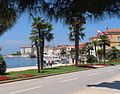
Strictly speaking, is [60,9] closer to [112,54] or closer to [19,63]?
[19,63]

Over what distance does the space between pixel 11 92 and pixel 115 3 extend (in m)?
10.6

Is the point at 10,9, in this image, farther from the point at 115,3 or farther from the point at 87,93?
the point at 87,93

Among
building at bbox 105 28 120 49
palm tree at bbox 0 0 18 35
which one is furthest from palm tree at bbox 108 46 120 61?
palm tree at bbox 0 0 18 35

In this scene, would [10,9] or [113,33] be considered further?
[113,33]

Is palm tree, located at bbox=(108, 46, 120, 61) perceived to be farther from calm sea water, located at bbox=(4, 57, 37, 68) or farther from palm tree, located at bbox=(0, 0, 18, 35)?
palm tree, located at bbox=(0, 0, 18, 35)

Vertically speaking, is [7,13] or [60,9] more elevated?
[60,9]

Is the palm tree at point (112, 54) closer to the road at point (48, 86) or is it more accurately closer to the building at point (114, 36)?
the building at point (114, 36)

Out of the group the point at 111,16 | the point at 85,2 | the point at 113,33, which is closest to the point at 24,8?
the point at 85,2

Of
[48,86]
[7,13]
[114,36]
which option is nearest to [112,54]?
[114,36]

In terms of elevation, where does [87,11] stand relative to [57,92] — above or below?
above

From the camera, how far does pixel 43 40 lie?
47344mm

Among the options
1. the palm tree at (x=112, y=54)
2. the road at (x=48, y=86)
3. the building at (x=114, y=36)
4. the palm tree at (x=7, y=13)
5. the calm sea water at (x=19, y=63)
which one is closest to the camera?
the palm tree at (x=7, y=13)

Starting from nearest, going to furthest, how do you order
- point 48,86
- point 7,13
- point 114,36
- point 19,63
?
point 7,13, point 48,86, point 19,63, point 114,36

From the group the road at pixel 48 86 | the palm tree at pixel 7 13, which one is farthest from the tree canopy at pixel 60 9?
the road at pixel 48 86
